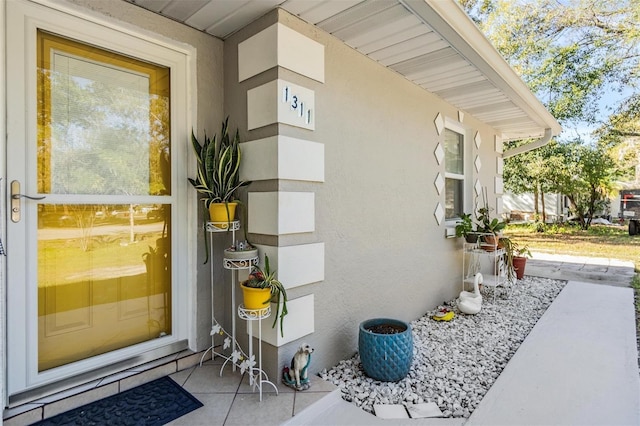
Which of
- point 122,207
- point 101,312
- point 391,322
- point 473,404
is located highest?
point 122,207

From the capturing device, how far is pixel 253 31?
220 centimetres

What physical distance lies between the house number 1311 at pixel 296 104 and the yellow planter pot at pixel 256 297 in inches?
43.4

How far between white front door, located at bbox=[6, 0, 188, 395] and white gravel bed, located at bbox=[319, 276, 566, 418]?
1.25m

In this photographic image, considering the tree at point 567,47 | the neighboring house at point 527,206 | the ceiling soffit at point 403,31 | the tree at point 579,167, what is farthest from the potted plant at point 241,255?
the neighboring house at point 527,206

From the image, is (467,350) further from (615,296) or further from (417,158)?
(615,296)

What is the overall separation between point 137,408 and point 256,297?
86cm

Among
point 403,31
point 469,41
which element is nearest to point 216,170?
point 403,31

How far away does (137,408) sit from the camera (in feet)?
6.03

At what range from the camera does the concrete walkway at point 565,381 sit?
73.9 inches

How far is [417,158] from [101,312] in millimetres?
2918

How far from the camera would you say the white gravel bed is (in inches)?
82.2

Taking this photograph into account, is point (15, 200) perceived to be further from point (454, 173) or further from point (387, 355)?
point (454, 173)

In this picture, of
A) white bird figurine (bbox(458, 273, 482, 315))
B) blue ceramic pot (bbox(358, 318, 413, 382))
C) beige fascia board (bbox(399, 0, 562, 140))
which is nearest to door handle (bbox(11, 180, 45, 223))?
blue ceramic pot (bbox(358, 318, 413, 382))

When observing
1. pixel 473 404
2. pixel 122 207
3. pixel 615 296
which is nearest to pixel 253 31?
pixel 122 207
